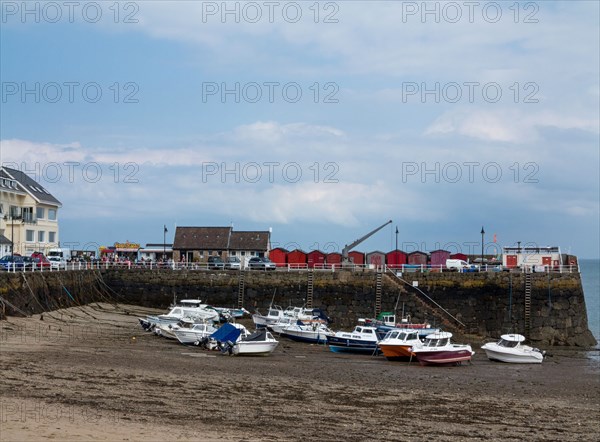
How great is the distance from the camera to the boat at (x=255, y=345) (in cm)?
4097

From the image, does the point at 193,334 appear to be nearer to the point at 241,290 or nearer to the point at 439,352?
the point at 439,352

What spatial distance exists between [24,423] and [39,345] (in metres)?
18.2

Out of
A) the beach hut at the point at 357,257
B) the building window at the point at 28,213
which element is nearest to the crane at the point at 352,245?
the beach hut at the point at 357,257

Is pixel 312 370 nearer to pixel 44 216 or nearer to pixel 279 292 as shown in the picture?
pixel 279 292

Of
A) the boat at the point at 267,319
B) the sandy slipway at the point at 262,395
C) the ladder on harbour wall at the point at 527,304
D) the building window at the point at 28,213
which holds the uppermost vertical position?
the building window at the point at 28,213

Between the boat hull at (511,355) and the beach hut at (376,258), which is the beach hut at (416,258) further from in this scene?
the boat hull at (511,355)

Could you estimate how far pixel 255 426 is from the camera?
21.7 meters

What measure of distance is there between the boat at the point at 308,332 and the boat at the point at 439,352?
8494 mm

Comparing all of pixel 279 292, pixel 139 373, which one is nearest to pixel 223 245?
pixel 279 292

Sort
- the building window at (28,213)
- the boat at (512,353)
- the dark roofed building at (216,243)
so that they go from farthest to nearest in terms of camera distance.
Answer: the dark roofed building at (216,243) → the building window at (28,213) → the boat at (512,353)

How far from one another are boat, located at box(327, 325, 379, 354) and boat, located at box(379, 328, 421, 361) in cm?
175

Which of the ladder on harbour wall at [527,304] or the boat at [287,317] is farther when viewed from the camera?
the ladder on harbour wall at [527,304]

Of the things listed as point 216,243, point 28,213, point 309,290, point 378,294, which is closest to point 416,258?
point 378,294

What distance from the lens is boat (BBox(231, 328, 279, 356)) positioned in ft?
134
